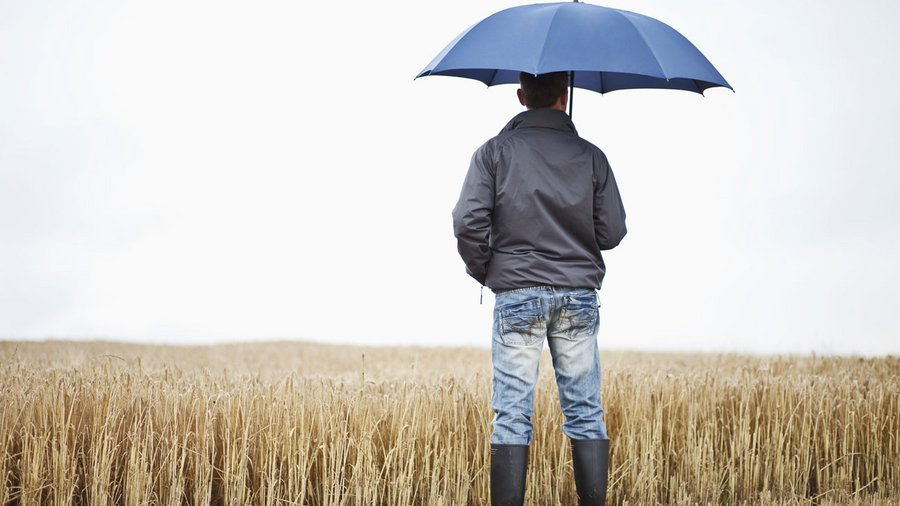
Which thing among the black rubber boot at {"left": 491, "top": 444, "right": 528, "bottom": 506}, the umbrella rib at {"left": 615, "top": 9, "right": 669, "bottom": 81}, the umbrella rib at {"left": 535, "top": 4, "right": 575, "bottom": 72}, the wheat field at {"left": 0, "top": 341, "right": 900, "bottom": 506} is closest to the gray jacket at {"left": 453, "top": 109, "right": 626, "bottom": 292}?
the umbrella rib at {"left": 535, "top": 4, "right": 575, "bottom": 72}

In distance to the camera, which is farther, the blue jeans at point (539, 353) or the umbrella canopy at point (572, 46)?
the umbrella canopy at point (572, 46)

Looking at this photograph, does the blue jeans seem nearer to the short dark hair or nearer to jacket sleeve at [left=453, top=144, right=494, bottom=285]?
jacket sleeve at [left=453, top=144, right=494, bottom=285]

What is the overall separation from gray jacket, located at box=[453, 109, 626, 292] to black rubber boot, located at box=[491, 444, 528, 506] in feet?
2.89

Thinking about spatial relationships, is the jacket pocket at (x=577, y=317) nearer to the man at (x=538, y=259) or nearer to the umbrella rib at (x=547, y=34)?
the man at (x=538, y=259)

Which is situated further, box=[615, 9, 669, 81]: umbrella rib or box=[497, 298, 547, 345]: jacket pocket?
box=[615, 9, 669, 81]: umbrella rib

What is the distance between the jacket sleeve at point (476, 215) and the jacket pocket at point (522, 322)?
0.95 feet

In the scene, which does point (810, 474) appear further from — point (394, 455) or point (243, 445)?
point (243, 445)

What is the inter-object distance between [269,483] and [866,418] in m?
4.96

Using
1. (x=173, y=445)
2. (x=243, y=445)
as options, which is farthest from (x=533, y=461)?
(x=173, y=445)

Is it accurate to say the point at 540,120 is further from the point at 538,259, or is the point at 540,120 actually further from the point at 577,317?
the point at 577,317

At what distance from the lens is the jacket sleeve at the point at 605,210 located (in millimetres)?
4676

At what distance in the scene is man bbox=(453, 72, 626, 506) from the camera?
4367mm

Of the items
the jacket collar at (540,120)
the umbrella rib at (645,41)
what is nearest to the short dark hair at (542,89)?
the jacket collar at (540,120)

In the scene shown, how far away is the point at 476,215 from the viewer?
4.34m
